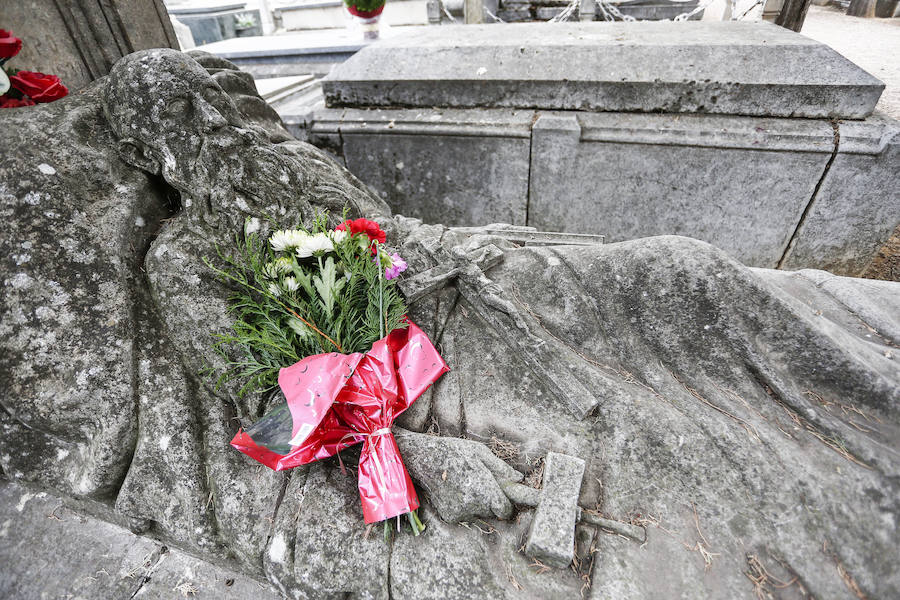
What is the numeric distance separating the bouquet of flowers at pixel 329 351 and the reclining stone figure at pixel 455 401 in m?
0.10

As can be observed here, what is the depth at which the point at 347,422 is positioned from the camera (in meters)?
1.63

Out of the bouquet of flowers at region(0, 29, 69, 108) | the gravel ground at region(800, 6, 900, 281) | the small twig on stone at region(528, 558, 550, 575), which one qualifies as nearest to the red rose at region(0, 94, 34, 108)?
the bouquet of flowers at region(0, 29, 69, 108)

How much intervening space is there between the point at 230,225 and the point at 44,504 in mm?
1516

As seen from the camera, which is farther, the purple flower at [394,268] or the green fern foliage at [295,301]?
the purple flower at [394,268]

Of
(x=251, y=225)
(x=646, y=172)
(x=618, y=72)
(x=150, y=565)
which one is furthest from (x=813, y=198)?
(x=150, y=565)

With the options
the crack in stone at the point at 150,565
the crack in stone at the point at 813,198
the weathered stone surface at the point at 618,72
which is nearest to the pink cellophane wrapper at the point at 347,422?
the crack in stone at the point at 150,565

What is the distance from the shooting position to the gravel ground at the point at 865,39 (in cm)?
674

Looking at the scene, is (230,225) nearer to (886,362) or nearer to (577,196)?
(886,362)

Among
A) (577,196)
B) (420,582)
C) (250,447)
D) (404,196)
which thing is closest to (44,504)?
(250,447)

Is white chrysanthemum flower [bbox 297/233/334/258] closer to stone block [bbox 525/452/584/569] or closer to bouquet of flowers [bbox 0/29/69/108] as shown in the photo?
stone block [bbox 525/452/584/569]

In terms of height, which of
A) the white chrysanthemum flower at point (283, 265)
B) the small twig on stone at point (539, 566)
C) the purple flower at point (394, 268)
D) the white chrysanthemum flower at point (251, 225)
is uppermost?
the white chrysanthemum flower at point (251, 225)

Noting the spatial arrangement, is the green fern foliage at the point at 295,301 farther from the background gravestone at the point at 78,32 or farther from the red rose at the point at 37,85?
the background gravestone at the point at 78,32

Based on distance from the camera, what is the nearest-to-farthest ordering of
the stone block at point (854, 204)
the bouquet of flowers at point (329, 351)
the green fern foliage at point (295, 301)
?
the bouquet of flowers at point (329, 351), the green fern foliage at point (295, 301), the stone block at point (854, 204)

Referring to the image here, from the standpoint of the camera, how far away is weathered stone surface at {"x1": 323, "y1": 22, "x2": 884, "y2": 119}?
312 centimetres
